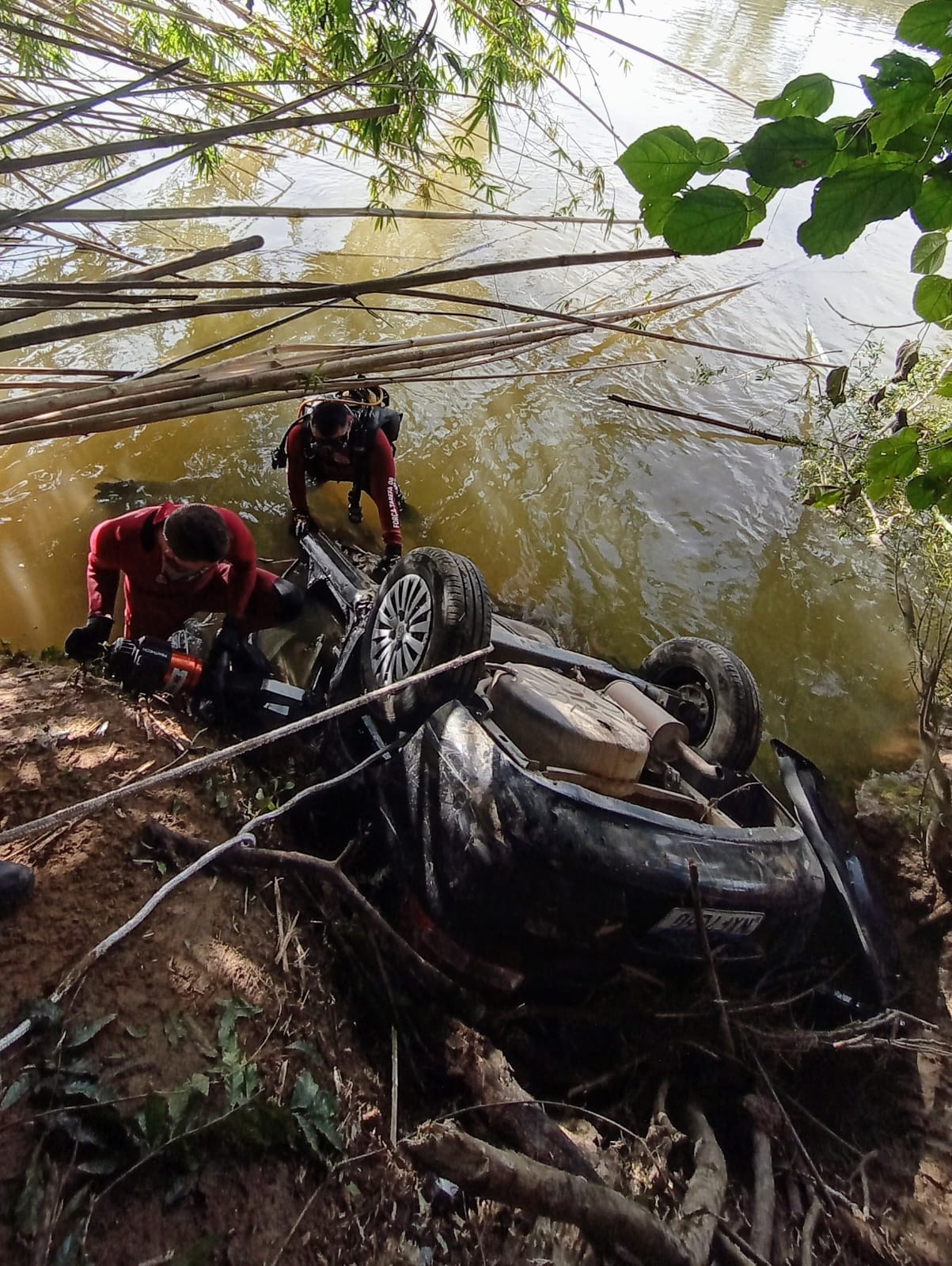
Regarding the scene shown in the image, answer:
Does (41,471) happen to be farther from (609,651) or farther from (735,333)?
(735,333)

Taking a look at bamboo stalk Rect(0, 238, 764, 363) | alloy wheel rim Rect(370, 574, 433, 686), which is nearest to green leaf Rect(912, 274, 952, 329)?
bamboo stalk Rect(0, 238, 764, 363)

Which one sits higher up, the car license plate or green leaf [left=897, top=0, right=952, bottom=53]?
green leaf [left=897, top=0, right=952, bottom=53]

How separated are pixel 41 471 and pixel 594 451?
184 inches

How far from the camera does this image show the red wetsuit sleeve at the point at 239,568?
11.4ft

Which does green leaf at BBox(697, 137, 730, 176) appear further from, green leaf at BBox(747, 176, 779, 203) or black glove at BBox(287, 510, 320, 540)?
black glove at BBox(287, 510, 320, 540)

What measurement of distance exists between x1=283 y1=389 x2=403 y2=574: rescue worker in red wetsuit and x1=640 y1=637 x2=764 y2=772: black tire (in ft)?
6.34

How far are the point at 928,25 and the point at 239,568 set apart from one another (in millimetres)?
3248

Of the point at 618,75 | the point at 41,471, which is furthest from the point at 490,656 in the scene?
the point at 618,75

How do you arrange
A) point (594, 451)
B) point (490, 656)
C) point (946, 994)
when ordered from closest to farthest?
point (946, 994) < point (490, 656) < point (594, 451)

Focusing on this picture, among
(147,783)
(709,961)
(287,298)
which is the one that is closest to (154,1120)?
(147,783)

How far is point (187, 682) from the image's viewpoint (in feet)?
10.0

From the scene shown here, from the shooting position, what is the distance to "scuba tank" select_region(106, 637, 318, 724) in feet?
9.84

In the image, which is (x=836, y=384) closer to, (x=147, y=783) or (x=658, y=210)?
(x=658, y=210)

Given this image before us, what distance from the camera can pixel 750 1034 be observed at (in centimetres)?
271
